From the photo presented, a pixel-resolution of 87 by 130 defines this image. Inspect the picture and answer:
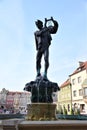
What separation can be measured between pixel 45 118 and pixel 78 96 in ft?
169

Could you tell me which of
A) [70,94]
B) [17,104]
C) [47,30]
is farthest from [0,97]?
[47,30]

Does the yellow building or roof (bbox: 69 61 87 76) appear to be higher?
roof (bbox: 69 61 87 76)

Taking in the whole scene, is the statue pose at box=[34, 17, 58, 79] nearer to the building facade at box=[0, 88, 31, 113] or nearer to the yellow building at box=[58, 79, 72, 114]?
the yellow building at box=[58, 79, 72, 114]

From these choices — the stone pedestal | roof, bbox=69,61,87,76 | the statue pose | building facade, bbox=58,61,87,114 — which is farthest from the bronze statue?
roof, bbox=69,61,87,76

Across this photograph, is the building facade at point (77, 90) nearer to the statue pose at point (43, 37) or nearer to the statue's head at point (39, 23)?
the statue pose at point (43, 37)

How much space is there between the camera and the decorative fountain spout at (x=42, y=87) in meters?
12.4

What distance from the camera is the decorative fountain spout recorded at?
40.8 feet

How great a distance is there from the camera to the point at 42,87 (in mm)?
13500

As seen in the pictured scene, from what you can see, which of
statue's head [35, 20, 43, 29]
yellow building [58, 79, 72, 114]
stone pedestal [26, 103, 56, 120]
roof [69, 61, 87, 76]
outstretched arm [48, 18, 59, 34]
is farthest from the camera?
yellow building [58, 79, 72, 114]

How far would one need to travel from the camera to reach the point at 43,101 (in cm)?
1327

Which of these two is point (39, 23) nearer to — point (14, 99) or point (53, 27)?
point (53, 27)

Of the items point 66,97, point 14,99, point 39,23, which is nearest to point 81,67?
point 66,97

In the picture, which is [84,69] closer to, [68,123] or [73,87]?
[73,87]

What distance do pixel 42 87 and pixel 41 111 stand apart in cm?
141
